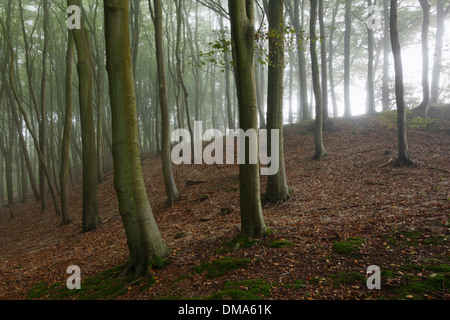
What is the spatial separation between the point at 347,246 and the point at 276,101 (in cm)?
423

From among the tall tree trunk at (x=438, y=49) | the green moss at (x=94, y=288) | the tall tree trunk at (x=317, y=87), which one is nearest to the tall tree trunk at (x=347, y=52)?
the tall tree trunk at (x=438, y=49)

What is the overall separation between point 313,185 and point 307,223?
3.30 metres

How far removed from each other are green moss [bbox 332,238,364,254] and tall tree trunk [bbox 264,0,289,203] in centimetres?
324

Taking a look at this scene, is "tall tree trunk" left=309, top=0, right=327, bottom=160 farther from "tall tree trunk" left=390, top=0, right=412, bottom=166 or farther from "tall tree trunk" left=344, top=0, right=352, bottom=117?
"tall tree trunk" left=344, top=0, right=352, bottom=117

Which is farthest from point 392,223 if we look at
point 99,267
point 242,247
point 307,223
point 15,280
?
point 15,280

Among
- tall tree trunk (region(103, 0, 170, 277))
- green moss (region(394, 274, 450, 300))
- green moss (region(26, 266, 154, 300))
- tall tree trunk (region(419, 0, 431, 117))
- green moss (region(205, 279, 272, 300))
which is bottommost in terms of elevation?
green moss (region(26, 266, 154, 300))

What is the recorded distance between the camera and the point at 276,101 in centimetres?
696

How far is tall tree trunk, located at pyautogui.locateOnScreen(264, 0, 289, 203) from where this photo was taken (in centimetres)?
662

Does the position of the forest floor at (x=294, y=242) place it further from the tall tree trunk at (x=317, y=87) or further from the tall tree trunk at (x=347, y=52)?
the tall tree trunk at (x=347, y=52)

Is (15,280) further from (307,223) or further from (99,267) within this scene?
(307,223)

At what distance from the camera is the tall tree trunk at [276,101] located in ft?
21.7

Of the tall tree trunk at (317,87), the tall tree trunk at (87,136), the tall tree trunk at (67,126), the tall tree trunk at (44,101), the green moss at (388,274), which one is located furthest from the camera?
the tall tree trunk at (44,101)

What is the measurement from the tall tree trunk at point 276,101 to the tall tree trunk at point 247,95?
2.14m

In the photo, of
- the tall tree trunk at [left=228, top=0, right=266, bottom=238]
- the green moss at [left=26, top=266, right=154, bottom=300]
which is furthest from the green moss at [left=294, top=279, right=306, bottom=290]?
the green moss at [left=26, top=266, right=154, bottom=300]
